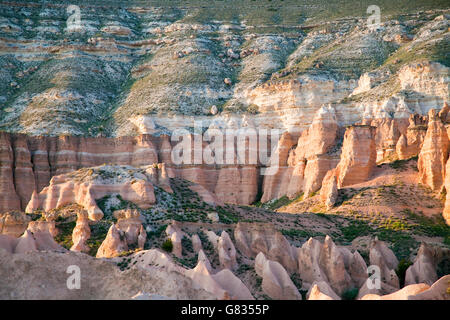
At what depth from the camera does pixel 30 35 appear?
410 feet

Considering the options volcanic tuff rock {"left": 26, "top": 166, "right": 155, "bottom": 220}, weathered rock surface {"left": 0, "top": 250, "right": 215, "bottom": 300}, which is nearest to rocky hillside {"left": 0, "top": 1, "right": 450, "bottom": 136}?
volcanic tuff rock {"left": 26, "top": 166, "right": 155, "bottom": 220}

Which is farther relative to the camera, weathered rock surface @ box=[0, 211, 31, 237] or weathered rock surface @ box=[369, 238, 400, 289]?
weathered rock surface @ box=[0, 211, 31, 237]

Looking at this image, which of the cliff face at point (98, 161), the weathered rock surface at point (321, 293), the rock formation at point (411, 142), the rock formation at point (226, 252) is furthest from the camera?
the cliff face at point (98, 161)

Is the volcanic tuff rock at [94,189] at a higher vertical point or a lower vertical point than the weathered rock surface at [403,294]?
higher

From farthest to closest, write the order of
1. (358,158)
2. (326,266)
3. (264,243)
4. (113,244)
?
(358,158) < (264,243) < (326,266) < (113,244)

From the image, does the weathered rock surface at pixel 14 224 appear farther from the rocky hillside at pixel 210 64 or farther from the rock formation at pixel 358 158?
the rocky hillside at pixel 210 64

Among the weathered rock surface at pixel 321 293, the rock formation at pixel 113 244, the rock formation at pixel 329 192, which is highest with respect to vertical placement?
the rock formation at pixel 329 192

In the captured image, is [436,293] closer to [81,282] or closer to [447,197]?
[81,282]

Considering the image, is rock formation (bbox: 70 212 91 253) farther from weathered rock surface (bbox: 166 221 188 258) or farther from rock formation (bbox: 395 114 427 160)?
rock formation (bbox: 395 114 427 160)

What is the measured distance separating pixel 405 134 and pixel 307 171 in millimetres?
11689

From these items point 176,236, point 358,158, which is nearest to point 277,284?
point 176,236

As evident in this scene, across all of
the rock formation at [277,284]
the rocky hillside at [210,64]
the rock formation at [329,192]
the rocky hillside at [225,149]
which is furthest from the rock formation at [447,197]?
the rock formation at [277,284]
